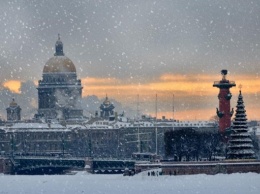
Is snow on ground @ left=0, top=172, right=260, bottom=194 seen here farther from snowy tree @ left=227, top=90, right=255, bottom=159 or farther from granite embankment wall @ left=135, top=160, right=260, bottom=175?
snowy tree @ left=227, top=90, right=255, bottom=159

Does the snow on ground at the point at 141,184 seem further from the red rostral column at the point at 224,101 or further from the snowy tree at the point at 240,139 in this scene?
the red rostral column at the point at 224,101

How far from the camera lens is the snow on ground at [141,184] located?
330 ft

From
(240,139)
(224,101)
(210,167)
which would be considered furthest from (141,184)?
(224,101)

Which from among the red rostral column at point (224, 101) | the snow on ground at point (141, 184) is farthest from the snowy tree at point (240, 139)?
the red rostral column at point (224, 101)

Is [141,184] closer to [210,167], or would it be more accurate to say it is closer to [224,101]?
[210,167]

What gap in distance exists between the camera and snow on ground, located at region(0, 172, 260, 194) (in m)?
100

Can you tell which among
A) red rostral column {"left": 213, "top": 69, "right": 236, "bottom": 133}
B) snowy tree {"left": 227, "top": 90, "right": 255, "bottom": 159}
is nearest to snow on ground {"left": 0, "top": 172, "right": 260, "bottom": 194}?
snowy tree {"left": 227, "top": 90, "right": 255, "bottom": 159}

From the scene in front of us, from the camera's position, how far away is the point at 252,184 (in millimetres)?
104000

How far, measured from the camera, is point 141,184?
11281cm

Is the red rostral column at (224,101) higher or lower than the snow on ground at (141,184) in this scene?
higher

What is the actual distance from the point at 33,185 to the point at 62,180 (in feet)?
33.9

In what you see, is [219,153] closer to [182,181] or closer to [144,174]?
[144,174]

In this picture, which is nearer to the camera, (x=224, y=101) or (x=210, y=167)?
(x=210, y=167)

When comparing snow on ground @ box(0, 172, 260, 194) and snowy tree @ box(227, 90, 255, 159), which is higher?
snowy tree @ box(227, 90, 255, 159)
